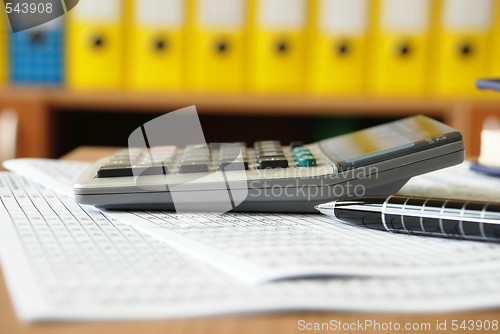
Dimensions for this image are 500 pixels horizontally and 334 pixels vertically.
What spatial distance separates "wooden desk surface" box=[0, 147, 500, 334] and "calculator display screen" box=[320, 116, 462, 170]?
17cm

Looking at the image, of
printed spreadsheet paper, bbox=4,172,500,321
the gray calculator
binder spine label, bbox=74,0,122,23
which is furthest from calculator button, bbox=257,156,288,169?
binder spine label, bbox=74,0,122,23

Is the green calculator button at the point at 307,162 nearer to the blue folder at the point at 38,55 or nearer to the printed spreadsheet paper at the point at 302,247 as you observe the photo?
the printed spreadsheet paper at the point at 302,247

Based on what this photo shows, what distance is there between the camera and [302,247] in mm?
295

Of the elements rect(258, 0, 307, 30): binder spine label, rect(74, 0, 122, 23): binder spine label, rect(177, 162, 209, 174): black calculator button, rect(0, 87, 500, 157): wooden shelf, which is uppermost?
rect(74, 0, 122, 23): binder spine label

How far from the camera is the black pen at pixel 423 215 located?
1.01 feet

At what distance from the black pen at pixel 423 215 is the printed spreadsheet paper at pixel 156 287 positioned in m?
0.04

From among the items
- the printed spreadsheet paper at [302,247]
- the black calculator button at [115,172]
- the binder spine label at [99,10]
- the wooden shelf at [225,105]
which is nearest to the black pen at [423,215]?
the printed spreadsheet paper at [302,247]

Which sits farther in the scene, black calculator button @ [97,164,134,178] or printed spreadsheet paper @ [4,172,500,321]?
black calculator button @ [97,164,134,178]

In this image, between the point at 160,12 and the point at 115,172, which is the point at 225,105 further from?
the point at 115,172

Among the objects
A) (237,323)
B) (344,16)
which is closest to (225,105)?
(344,16)

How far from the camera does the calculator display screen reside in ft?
1.26

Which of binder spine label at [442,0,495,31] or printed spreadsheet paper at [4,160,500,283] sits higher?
binder spine label at [442,0,495,31]

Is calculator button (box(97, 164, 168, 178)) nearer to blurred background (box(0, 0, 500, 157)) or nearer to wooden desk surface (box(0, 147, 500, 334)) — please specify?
wooden desk surface (box(0, 147, 500, 334))

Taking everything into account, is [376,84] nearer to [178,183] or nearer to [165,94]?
[165,94]
